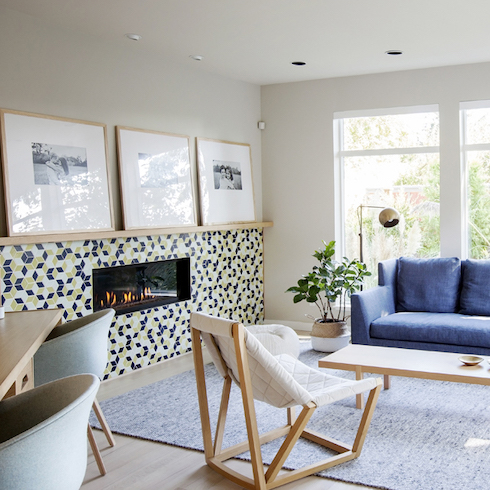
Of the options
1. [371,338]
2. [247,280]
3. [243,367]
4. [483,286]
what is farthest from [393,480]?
[247,280]

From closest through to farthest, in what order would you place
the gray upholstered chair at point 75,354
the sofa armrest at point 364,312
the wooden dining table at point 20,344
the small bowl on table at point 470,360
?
the wooden dining table at point 20,344 < the gray upholstered chair at point 75,354 < the small bowl on table at point 470,360 < the sofa armrest at point 364,312

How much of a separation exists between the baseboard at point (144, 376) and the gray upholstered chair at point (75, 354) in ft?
4.56

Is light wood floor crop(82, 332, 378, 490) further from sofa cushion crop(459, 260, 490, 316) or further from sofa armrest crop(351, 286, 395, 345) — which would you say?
sofa cushion crop(459, 260, 490, 316)

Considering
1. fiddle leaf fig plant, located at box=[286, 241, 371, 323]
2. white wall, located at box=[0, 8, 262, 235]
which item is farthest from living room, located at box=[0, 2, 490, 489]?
fiddle leaf fig plant, located at box=[286, 241, 371, 323]

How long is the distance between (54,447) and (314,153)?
5.31 meters

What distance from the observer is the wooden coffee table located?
3402 mm

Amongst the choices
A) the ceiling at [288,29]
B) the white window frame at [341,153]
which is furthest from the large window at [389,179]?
the ceiling at [288,29]

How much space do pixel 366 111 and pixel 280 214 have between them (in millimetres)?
1434

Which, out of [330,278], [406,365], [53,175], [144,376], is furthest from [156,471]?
[330,278]

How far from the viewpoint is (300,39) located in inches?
188

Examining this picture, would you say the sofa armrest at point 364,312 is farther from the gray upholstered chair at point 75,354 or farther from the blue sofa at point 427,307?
the gray upholstered chair at point 75,354

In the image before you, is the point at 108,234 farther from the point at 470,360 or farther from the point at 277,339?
the point at 470,360

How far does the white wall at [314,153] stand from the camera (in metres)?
5.82

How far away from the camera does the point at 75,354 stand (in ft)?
9.38
